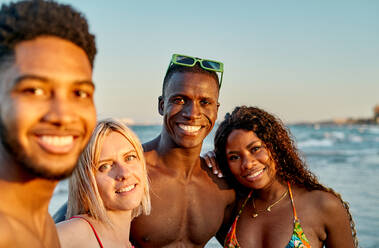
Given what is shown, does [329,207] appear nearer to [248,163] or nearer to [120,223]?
[248,163]

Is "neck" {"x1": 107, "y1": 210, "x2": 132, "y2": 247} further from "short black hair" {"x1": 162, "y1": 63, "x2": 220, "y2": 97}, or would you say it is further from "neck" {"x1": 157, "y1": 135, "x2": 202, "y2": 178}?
"short black hair" {"x1": 162, "y1": 63, "x2": 220, "y2": 97}

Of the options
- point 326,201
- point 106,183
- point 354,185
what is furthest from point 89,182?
Result: point 354,185

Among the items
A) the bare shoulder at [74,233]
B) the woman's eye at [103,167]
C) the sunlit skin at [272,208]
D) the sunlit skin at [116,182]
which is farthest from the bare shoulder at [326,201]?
the bare shoulder at [74,233]

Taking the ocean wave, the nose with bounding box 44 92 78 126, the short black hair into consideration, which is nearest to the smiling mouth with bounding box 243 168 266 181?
the short black hair

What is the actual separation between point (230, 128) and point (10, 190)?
Result: 2.48m

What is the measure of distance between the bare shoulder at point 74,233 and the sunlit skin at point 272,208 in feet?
5.12

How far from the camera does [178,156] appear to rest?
3.99 m

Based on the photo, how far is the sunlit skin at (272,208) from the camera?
11.4 feet

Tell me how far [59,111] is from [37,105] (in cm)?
7

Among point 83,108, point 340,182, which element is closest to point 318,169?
point 340,182

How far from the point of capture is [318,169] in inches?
545

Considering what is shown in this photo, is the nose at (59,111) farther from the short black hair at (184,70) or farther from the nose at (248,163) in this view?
the short black hair at (184,70)

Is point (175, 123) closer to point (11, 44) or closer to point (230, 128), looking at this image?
point (230, 128)

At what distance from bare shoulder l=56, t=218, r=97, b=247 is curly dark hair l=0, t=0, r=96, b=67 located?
126 cm
